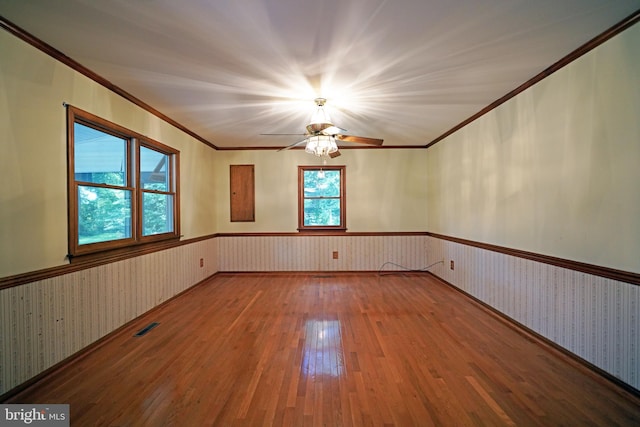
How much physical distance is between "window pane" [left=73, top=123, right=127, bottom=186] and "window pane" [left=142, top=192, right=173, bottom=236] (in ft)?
1.65

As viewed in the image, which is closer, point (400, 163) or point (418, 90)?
point (418, 90)

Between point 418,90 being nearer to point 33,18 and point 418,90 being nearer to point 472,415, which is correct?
point 472,415

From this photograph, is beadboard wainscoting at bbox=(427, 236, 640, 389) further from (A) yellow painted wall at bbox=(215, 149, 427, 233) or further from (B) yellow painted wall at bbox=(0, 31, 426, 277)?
(B) yellow painted wall at bbox=(0, 31, 426, 277)

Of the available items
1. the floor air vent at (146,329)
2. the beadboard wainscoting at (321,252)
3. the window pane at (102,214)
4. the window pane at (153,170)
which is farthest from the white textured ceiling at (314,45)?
the beadboard wainscoting at (321,252)

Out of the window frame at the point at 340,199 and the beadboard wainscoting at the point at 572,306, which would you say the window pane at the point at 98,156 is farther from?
the beadboard wainscoting at the point at 572,306

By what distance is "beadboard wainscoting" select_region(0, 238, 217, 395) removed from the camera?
193cm

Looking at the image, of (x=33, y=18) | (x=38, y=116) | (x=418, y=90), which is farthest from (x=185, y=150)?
(x=418, y=90)

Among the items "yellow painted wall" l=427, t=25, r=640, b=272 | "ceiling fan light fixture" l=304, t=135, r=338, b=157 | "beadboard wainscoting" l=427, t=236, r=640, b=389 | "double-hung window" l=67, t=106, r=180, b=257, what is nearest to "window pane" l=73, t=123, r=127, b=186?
"double-hung window" l=67, t=106, r=180, b=257

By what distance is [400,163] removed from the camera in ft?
18.0

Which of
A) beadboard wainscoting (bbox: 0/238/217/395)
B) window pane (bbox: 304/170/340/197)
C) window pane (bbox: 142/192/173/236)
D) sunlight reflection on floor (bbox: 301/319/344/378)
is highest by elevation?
window pane (bbox: 304/170/340/197)

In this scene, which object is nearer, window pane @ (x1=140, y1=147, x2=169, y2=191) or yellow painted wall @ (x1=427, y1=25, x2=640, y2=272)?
yellow painted wall @ (x1=427, y1=25, x2=640, y2=272)

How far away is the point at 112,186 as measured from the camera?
288cm

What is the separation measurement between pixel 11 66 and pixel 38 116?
0.33 metres

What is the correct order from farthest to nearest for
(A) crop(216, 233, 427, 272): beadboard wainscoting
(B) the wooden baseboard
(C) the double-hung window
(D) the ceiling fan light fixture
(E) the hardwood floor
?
(A) crop(216, 233, 427, 272): beadboard wainscoting → (D) the ceiling fan light fixture → (C) the double-hung window → (B) the wooden baseboard → (E) the hardwood floor
